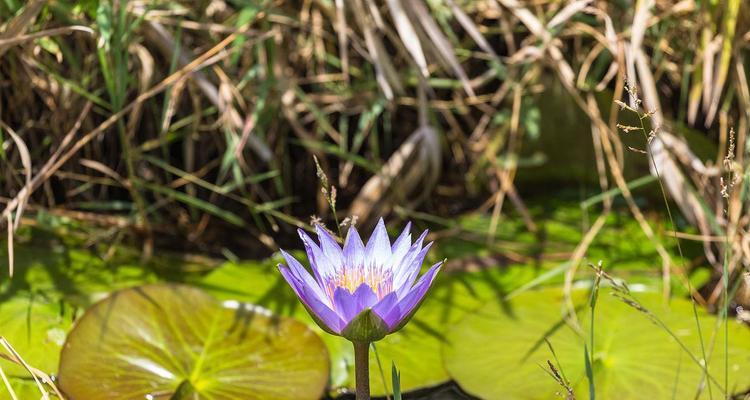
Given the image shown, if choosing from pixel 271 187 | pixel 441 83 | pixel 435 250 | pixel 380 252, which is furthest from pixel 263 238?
pixel 380 252

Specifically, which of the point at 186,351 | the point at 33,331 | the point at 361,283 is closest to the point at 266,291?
the point at 186,351

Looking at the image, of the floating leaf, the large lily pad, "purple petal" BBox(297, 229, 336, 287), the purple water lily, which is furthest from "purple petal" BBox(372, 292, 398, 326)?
the floating leaf

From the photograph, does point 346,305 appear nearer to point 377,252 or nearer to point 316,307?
point 316,307

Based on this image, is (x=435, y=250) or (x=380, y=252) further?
(x=435, y=250)

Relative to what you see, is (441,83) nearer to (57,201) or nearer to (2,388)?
(57,201)

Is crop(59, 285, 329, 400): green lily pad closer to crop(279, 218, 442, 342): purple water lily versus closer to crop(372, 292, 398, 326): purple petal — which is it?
crop(279, 218, 442, 342): purple water lily

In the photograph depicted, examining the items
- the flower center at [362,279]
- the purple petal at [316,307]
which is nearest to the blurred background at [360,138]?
the flower center at [362,279]

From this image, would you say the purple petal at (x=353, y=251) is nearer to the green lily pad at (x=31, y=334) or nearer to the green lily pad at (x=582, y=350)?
the green lily pad at (x=582, y=350)
